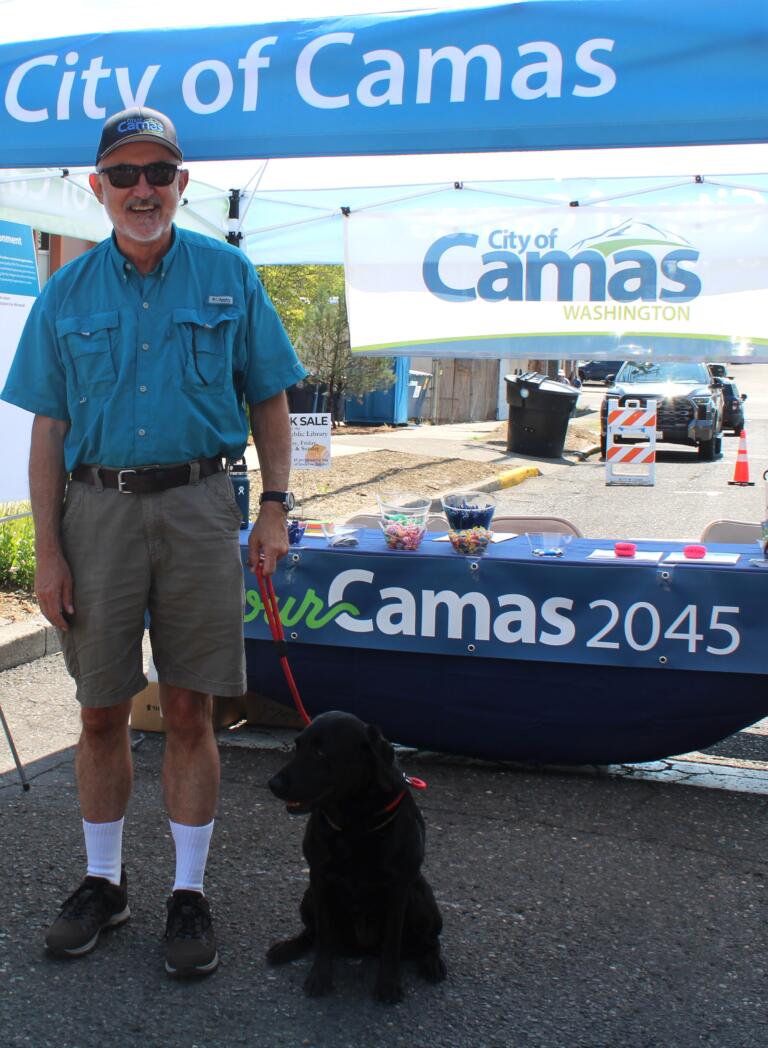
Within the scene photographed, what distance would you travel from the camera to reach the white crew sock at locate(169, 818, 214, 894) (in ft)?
9.89

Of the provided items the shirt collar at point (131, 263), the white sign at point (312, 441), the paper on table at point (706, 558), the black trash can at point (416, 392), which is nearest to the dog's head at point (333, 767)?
the shirt collar at point (131, 263)

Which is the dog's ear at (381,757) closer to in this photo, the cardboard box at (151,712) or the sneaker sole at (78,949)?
the sneaker sole at (78,949)

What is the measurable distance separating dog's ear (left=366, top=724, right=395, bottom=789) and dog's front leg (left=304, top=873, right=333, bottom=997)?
11.8 inches

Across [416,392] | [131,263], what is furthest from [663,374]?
[131,263]

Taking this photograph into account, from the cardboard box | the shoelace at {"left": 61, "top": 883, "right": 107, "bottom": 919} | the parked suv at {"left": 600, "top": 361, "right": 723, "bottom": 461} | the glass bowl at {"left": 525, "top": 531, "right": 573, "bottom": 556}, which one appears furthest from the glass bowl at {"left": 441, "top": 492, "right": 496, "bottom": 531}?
the parked suv at {"left": 600, "top": 361, "right": 723, "bottom": 461}

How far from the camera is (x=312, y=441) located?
7.22 metres

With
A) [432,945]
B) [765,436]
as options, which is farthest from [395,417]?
[432,945]

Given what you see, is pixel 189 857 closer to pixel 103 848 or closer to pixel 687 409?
pixel 103 848

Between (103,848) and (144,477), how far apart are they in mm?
1060

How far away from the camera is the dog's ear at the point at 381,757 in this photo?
276 cm

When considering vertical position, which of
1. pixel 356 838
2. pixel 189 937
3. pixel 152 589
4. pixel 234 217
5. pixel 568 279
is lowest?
pixel 189 937

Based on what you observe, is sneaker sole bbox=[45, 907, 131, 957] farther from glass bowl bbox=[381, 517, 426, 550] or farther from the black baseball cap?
the black baseball cap

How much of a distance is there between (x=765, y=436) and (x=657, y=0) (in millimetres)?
21640

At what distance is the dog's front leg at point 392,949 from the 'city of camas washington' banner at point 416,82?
8.47 feet
